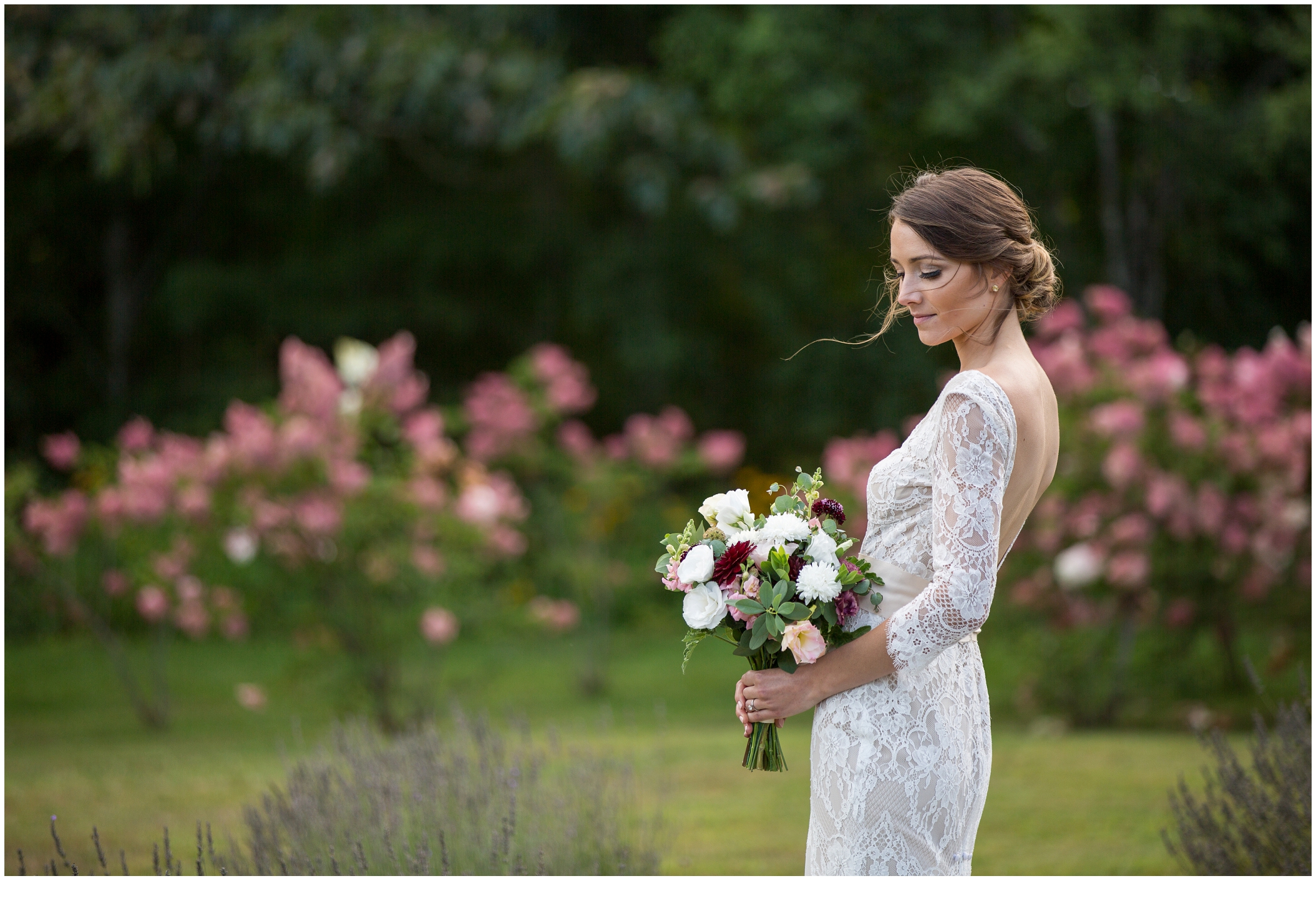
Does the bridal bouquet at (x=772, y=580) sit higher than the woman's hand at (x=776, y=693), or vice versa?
the bridal bouquet at (x=772, y=580)

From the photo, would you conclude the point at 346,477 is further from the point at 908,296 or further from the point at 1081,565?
the point at 908,296

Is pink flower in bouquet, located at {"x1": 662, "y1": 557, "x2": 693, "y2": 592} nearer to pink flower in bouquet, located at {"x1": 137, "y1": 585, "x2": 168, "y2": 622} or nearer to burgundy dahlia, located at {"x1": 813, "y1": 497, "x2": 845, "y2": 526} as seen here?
burgundy dahlia, located at {"x1": 813, "y1": 497, "x2": 845, "y2": 526}

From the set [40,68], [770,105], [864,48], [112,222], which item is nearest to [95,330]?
[112,222]

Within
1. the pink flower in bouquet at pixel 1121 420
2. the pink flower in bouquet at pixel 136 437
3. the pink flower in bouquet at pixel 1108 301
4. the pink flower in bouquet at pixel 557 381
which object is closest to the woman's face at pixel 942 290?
the pink flower in bouquet at pixel 1121 420

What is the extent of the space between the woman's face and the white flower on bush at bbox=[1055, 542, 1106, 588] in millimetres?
4280

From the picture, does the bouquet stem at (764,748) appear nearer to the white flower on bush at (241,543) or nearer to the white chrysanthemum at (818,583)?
the white chrysanthemum at (818,583)

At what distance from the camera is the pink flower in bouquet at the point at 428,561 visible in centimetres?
616

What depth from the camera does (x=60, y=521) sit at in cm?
663

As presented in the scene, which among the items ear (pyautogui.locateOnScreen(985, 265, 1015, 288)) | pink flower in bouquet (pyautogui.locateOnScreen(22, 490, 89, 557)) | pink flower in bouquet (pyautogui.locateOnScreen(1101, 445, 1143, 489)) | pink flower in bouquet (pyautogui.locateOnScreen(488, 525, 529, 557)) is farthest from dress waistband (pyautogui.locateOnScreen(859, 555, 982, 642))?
pink flower in bouquet (pyautogui.locateOnScreen(22, 490, 89, 557))

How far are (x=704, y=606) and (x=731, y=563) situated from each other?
3.4 inches

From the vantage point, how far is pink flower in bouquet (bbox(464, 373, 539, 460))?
7672mm

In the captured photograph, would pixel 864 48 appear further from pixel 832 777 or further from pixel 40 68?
pixel 832 777

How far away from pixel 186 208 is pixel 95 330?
187 cm

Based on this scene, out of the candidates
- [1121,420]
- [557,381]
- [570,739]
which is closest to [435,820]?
[570,739]
